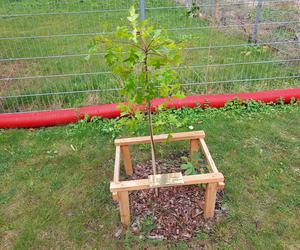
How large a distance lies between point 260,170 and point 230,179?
1.15 feet

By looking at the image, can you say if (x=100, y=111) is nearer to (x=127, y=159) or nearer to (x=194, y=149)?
(x=127, y=159)

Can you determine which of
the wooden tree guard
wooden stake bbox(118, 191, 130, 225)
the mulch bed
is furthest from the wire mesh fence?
wooden stake bbox(118, 191, 130, 225)

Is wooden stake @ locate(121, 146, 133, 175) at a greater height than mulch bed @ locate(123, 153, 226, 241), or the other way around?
wooden stake @ locate(121, 146, 133, 175)

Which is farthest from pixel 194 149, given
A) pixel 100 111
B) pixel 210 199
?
pixel 100 111

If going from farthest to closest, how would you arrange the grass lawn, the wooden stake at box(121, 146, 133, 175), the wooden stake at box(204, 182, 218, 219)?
the wooden stake at box(121, 146, 133, 175)
the grass lawn
the wooden stake at box(204, 182, 218, 219)

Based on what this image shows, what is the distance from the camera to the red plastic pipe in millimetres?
3738

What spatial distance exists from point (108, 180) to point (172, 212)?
75 centimetres

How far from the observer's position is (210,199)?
7.69 ft

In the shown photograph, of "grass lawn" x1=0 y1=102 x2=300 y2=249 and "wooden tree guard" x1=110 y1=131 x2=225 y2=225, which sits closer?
"wooden tree guard" x1=110 y1=131 x2=225 y2=225

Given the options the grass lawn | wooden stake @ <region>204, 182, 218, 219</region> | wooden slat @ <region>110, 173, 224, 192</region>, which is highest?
A: wooden slat @ <region>110, 173, 224, 192</region>

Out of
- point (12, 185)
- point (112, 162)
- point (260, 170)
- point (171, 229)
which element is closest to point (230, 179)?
point (260, 170)

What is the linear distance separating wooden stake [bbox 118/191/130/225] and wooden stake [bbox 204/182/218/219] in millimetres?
619

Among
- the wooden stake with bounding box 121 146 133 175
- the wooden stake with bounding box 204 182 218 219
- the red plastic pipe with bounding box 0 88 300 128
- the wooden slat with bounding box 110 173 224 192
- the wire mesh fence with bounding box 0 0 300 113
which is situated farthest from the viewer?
the wire mesh fence with bounding box 0 0 300 113

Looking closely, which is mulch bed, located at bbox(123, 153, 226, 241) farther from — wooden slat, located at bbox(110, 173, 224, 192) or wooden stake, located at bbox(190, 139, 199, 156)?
wooden slat, located at bbox(110, 173, 224, 192)
